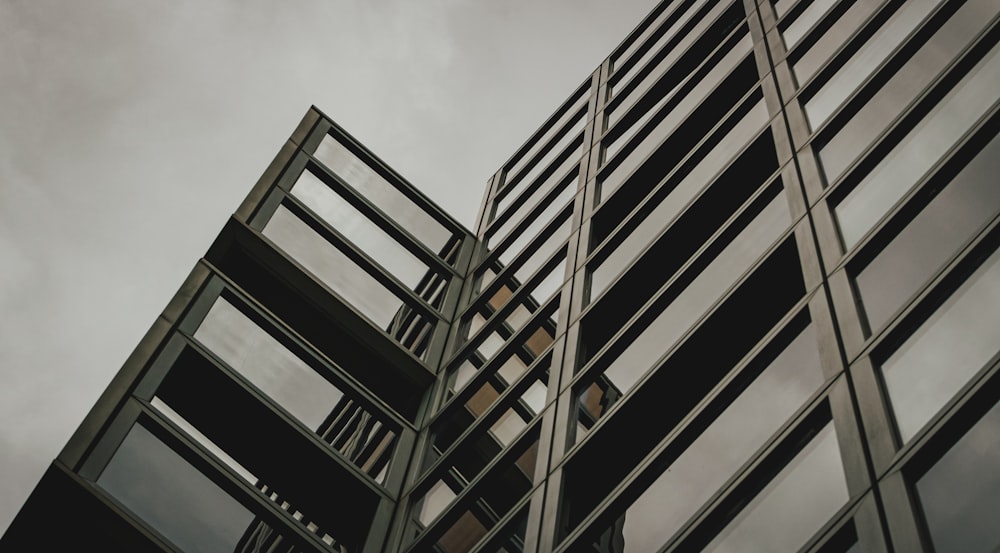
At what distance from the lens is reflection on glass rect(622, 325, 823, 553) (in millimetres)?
9703

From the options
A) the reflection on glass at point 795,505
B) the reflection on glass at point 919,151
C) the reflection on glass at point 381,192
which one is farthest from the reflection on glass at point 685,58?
the reflection on glass at point 795,505

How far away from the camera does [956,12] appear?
12219 millimetres

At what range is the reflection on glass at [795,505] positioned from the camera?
8.21 meters

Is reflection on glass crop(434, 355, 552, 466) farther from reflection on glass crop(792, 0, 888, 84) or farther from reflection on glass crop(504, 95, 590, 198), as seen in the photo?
reflection on glass crop(504, 95, 590, 198)

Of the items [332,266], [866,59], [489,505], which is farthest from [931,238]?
[332,266]

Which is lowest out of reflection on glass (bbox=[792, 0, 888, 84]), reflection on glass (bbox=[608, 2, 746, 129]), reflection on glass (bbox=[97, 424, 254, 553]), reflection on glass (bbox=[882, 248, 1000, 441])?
reflection on glass (bbox=[97, 424, 254, 553])

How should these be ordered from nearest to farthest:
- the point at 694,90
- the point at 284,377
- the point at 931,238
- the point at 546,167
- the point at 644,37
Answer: the point at 931,238 < the point at 284,377 < the point at 694,90 < the point at 546,167 < the point at 644,37

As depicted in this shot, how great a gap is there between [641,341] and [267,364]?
6334 millimetres

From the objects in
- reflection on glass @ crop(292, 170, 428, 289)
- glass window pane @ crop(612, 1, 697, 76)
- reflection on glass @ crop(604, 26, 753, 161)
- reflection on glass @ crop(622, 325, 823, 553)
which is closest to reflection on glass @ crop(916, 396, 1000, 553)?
reflection on glass @ crop(622, 325, 823, 553)

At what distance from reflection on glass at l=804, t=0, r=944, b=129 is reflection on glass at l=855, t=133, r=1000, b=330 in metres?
3.79

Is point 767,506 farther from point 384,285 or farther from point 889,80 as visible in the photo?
point 384,285

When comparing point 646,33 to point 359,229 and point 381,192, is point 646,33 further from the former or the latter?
point 359,229

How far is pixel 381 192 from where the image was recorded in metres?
23.4

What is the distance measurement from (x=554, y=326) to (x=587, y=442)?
5793 mm
